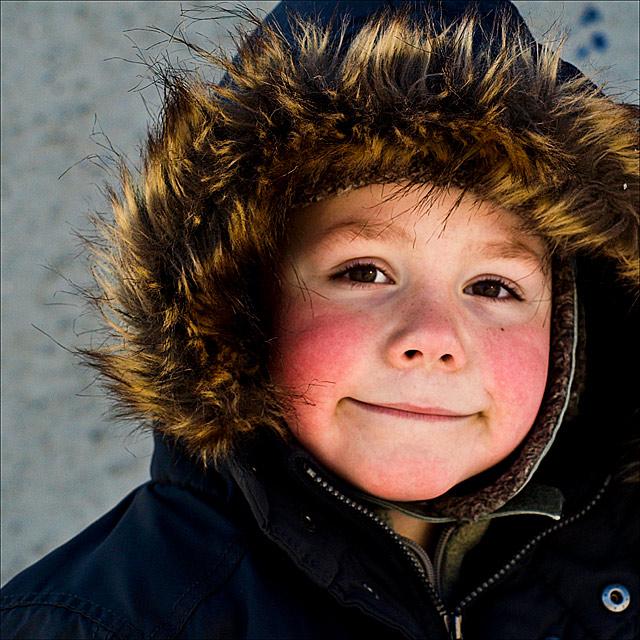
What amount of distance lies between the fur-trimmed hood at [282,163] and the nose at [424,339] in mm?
141

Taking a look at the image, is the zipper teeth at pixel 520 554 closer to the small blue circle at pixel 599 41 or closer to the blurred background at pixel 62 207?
the blurred background at pixel 62 207

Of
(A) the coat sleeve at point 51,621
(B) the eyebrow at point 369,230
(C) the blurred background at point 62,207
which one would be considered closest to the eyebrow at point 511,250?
(B) the eyebrow at point 369,230

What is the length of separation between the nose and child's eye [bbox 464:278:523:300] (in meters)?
0.08

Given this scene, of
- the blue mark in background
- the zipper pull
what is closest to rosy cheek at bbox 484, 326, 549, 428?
the zipper pull

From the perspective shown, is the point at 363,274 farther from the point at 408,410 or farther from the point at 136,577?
the point at 136,577

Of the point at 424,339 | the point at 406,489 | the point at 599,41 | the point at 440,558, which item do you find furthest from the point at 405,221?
the point at 599,41

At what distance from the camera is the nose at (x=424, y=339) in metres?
1.01

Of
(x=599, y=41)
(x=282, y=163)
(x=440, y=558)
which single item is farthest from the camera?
(x=599, y=41)

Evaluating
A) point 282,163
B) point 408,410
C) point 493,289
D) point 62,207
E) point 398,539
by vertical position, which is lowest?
point 398,539

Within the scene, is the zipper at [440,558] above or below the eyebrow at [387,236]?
below

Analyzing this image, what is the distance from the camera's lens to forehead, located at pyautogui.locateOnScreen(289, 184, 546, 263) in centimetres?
103

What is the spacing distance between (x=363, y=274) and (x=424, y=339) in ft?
0.39

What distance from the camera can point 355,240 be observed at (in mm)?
1049

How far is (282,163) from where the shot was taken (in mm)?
981
